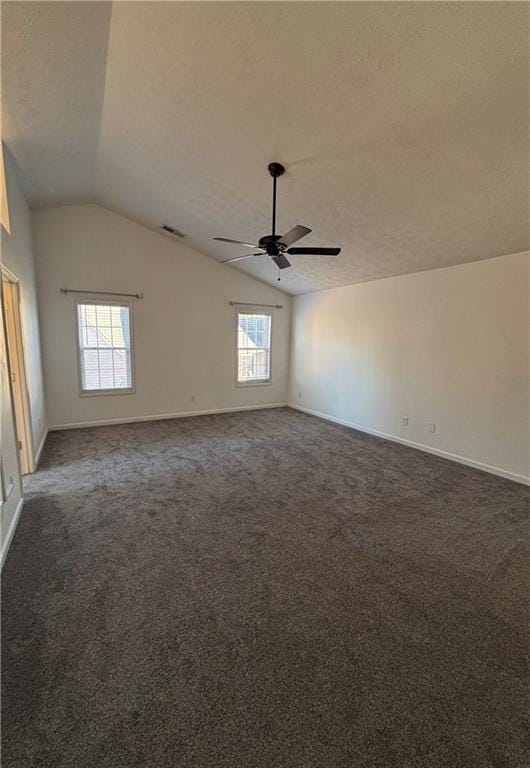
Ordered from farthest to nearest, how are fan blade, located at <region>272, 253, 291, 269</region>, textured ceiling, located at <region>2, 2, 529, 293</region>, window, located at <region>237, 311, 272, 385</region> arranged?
window, located at <region>237, 311, 272, 385</region> < fan blade, located at <region>272, 253, 291, 269</region> < textured ceiling, located at <region>2, 2, 529, 293</region>

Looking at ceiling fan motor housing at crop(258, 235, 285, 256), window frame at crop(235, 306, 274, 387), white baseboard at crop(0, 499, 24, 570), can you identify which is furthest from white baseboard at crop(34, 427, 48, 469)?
ceiling fan motor housing at crop(258, 235, 285, 256)

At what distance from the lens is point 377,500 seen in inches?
125

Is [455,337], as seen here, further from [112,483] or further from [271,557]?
[112,483]

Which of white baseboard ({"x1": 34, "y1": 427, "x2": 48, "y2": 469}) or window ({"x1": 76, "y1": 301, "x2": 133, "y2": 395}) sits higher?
window ({"x1": 76, "y1": 301, "x2": 133, "y2": 395})

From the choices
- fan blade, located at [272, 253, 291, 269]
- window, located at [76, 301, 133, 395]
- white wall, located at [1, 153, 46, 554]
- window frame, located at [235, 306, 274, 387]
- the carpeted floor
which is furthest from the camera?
window frame, located at [235, 306, 274, 387]

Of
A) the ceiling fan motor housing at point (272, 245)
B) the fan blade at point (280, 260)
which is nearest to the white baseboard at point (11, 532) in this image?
the ceiling fan motor housing at point (272, 245)

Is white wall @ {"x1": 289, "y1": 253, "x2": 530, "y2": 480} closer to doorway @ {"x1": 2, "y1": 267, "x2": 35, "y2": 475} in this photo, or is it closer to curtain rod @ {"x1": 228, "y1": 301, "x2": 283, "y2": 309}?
curtain rod @ {"x1": 228, "y1": 301, "x2": 283, "y2": 309}

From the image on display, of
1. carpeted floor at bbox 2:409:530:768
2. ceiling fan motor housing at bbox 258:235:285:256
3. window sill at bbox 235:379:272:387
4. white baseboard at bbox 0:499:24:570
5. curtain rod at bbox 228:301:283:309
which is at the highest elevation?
ceiling fan motor housing at bbox 258:235:285:256

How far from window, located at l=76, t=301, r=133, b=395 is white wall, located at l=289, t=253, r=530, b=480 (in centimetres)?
351

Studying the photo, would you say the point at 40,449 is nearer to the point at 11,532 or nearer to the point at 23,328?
the point at 23,328

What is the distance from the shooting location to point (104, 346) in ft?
18.0

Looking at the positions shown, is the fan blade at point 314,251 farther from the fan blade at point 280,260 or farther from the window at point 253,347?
the window at point 253,347

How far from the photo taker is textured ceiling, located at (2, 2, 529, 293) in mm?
1840

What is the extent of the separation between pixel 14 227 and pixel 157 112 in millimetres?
1902
